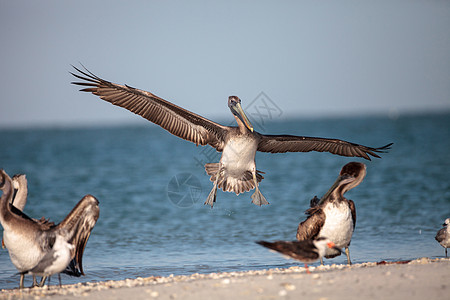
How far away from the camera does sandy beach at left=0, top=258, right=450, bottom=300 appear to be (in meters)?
5.45

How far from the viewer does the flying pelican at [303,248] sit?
650cm

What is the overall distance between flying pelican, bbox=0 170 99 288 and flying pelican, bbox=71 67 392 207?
8.93 ft

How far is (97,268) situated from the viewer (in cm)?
912

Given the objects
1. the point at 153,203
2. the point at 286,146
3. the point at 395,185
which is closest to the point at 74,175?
the point at 153,203

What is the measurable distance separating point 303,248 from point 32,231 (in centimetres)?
303

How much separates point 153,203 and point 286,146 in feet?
24.7

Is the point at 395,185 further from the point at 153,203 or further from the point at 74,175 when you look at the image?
the point at 74,175

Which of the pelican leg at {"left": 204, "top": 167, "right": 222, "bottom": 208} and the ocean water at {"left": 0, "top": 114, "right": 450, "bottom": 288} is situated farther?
the pelican leg at {"left": 204, "top": 167, "right": 222, "bottom": 208}

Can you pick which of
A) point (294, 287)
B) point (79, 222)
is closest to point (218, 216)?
point (79, 222)

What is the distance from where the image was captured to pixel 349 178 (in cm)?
763

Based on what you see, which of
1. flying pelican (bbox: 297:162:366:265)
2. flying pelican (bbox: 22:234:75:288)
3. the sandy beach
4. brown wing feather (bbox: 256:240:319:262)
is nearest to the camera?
the sandy beach

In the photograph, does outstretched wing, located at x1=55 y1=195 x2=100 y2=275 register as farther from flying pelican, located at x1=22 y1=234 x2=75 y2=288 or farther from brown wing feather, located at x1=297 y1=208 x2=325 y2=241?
brown wing feather, located at x1=297 y1=208 x2=325 y2=241

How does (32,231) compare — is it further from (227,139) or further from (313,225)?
(227,139)

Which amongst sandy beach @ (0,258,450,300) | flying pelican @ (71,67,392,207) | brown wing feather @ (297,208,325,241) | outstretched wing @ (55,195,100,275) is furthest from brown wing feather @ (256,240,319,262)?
flying pelican @ (71,67,392,207)
